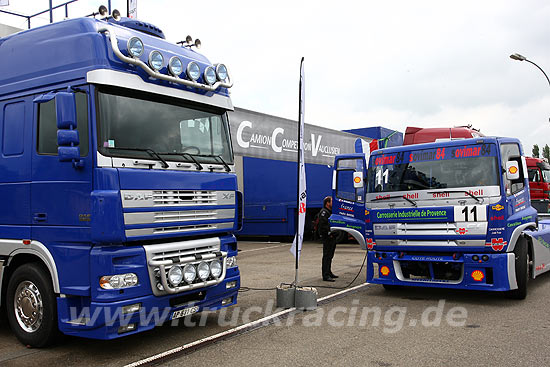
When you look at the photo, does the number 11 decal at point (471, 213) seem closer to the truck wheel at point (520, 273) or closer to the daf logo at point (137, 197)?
the truck wheel at point (520, 273)

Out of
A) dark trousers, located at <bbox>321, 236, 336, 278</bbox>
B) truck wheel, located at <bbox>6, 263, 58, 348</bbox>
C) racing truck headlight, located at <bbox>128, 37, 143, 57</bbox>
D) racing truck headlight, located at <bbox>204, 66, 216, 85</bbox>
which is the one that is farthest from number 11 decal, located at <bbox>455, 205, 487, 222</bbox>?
truck wheel, located at <bbox>6, 263, 58, 348</bbox>

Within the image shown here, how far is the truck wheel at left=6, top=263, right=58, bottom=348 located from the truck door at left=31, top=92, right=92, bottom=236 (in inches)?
17.8

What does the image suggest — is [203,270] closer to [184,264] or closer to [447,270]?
[184,264]

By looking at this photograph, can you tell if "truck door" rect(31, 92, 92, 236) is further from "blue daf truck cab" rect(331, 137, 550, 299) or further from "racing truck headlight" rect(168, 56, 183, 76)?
"blue daf truck cab" rect(331, 137, 550, 299)

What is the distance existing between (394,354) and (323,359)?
0.73 metres

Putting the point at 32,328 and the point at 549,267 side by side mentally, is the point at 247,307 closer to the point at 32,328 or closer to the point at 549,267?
the point at 32,328

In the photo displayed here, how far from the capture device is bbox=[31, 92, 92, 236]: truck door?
17.1ft

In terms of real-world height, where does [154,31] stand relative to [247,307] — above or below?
above

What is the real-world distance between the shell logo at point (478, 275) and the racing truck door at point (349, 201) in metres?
2.06

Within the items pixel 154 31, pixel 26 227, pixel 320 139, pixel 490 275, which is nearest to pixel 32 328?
pixel 26 227

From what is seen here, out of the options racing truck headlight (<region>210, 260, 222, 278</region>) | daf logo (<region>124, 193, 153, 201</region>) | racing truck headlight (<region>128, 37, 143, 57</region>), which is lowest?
racing truck headlight (<region>210, 260, 222, 278</region>)

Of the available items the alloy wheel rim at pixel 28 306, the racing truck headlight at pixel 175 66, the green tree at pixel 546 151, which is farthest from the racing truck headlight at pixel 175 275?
the green tree at pixel 546 151

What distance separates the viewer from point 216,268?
19.9 ft

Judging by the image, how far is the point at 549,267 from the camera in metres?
9.48
